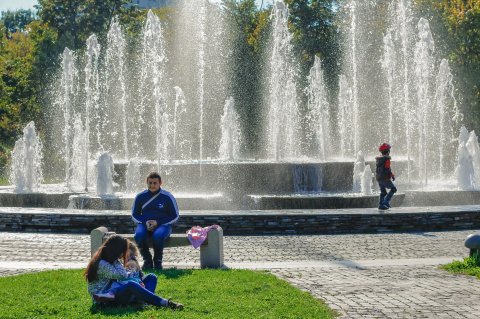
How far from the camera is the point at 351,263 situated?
11148 mm

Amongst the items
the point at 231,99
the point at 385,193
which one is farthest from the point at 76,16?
the point at 385,193

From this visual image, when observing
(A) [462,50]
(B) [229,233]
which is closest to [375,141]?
(A) [462,50]

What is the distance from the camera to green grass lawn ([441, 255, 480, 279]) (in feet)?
33.6

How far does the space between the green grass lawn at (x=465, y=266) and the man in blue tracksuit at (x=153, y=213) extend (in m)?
3.53

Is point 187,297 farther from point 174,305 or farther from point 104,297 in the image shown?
point 104,297

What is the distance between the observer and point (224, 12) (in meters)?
50.1

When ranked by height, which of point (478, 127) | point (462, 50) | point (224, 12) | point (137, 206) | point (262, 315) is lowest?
point (262, 315)

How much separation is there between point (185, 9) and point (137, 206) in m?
43.0

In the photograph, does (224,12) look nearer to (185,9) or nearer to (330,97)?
(185,9)

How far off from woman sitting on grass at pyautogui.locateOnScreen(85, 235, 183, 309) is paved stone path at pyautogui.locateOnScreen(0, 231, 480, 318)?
5.99 feet

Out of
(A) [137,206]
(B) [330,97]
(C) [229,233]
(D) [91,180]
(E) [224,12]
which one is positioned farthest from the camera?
(E) [224,12]

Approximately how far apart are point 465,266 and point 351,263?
4.90ft

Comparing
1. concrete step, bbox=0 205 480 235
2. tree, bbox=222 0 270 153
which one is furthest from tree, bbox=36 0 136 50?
concrete step, bbox=0 205 480 235

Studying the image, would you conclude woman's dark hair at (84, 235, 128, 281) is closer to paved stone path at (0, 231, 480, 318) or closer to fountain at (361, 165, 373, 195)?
paved stone path at (0, 231, 480, 318)
